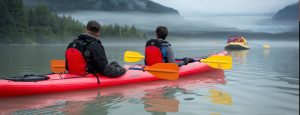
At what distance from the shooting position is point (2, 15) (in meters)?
72.2

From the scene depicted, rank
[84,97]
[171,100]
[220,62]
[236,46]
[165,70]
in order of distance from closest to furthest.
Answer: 1. [171,100]
2. [84,97]
3. [165,70]
4. [220,62]
5. [236,46]

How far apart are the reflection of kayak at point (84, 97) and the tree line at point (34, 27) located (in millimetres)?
66220

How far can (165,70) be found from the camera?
904cm

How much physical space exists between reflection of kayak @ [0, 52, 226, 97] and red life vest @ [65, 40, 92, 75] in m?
0.18

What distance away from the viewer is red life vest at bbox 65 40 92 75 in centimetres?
806

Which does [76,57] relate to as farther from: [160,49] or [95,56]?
[160,49]

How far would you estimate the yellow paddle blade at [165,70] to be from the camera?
8945 mm

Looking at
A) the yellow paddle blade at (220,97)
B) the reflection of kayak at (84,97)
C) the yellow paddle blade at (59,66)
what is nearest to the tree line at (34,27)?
the yellow paddle blade at (59,66)

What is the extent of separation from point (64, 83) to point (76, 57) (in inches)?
26.7

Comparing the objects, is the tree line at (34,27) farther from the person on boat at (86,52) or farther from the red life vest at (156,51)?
the person on boat at (86,52)

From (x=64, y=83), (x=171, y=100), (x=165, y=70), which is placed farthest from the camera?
(x=165, y=70)

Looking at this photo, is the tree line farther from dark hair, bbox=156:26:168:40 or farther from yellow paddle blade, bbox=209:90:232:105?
yellow paddle blade, bbox=209:90:232:105

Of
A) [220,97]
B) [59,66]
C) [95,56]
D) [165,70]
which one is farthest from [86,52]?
[220,97]

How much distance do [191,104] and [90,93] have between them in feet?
8.40
